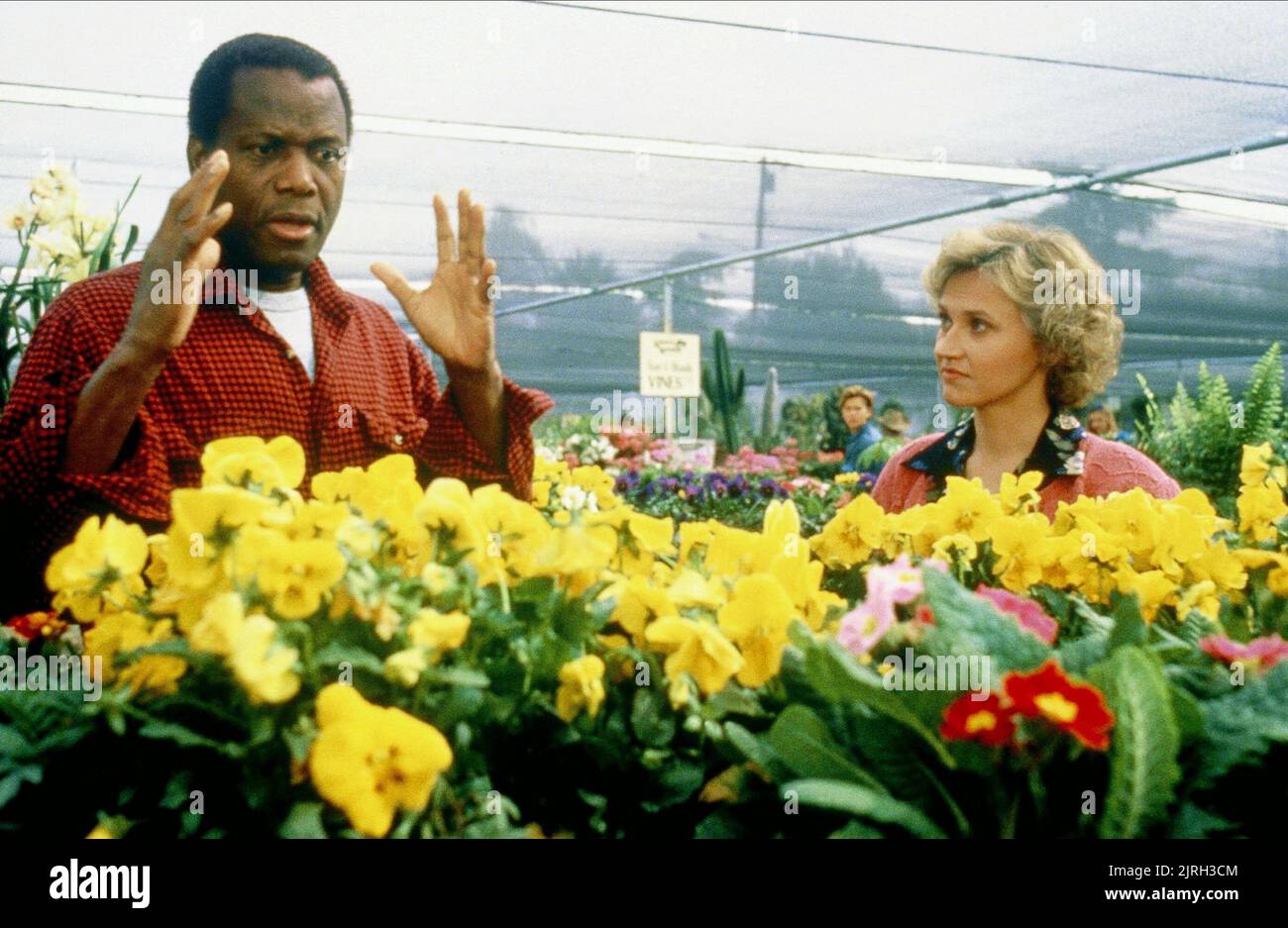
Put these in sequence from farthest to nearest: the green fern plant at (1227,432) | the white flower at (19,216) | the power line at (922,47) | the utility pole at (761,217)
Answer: the utility pole at (761,217), the power line at (922,47), the green fern plant at (1227,432), the white flower at (19,216)

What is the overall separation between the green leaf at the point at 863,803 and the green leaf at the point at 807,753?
24 mm

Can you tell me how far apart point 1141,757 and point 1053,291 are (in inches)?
70.1

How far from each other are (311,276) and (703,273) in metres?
9.74

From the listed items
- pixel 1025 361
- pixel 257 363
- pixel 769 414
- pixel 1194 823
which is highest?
pixel 769 414

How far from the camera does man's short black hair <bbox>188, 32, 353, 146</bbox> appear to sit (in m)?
1.54

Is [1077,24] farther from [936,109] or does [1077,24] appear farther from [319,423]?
[319,423]

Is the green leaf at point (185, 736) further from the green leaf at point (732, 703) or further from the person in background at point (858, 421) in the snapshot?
the person in background at point (858, 421)

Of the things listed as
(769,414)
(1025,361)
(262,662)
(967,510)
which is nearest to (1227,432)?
(1025,361)

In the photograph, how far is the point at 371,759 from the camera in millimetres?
675

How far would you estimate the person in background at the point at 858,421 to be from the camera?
702 centimetres

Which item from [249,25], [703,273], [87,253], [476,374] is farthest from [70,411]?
[703,273]

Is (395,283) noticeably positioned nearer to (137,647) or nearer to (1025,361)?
(137,647)

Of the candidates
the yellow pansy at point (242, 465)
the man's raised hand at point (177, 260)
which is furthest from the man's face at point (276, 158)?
the yellow pansy at point (242, 465)

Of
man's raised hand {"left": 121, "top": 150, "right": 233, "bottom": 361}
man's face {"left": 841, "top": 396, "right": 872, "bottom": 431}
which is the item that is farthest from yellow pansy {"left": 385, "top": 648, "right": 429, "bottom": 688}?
man's face {"left": 841, "top": 396, "right": 872, "bottom": 431}
